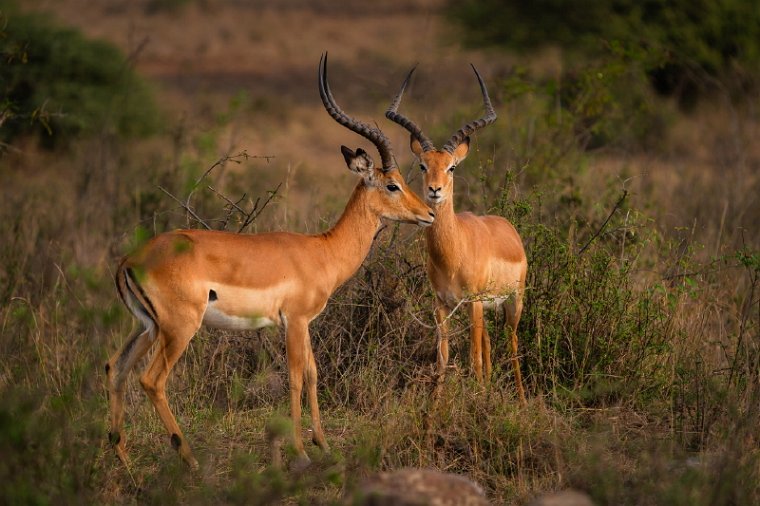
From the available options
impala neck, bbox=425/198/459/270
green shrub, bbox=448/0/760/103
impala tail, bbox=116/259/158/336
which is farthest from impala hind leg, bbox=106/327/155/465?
green shrub, bbox=448/0/760/103

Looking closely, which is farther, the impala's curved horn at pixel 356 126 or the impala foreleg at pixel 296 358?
the impala's curved horn at pixel 356 126

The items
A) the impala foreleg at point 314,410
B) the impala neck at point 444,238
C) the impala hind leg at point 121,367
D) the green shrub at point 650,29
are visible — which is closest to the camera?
the impala hind leg at point 121,367

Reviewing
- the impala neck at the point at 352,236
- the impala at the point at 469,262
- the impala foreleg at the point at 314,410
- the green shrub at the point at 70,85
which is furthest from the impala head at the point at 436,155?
the green shrub at the point at 70,85

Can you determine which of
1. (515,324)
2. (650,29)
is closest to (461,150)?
(515,324)

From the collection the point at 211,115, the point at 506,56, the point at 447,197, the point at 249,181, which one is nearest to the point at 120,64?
the point at 211,115

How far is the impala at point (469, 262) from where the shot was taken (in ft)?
21.5

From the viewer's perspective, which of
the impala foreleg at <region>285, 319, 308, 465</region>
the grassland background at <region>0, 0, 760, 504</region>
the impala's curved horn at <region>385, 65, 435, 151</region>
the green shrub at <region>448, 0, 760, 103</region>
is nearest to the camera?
the grassland background at <region>0, 0, 760, 504</region>

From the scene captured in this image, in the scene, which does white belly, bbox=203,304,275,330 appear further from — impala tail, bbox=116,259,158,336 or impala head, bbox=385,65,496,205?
impala head, bbox=385,65,496,205

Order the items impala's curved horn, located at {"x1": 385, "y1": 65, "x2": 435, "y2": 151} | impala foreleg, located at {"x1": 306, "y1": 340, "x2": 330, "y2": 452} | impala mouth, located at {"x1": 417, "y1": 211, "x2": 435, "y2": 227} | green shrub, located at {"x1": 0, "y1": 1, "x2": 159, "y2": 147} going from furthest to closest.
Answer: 1. green shrub, located at {"x1": 0, "y1": 1, "x2": 159, "y2": 147}
2. impala's curved horn, located at {"x1": 385, "y1": 65, "x2": 435, "y2": 151}
3. impala mouth, located at {"x1": 417, "y1": 211, "x2": 435, "y2": 227}
4. impala foreleg, located at {"x1": 306, "y1": 340, "x2": 330, "y2": 452}

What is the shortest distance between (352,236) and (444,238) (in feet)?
2.24

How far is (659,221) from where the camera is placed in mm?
9305

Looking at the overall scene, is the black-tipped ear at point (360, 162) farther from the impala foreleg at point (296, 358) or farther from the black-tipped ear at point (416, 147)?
the impala foreleg at point (296, 358)

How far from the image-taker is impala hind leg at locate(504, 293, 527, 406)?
655 centimetres

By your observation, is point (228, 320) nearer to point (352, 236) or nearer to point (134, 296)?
point (134, 296)
